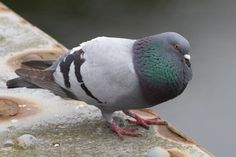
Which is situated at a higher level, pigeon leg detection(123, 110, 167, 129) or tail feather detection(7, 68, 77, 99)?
tail feather detection(7, 68, 77, 99)

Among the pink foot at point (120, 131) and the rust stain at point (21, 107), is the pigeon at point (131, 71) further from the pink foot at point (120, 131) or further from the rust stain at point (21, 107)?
the rust stain at point (21, 107)

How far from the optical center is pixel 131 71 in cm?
272

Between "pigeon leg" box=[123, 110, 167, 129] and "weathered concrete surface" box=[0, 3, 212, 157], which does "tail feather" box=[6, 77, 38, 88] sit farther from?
"pigeon leg" box=[123, 110, 167, 129]

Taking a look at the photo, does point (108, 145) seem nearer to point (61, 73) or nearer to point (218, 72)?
point (61, 73)

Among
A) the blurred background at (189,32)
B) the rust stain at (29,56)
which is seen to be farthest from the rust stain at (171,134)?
the blurred background at (189,32)

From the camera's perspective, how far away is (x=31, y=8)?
6742mm

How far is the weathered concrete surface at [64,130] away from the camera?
2.80 m

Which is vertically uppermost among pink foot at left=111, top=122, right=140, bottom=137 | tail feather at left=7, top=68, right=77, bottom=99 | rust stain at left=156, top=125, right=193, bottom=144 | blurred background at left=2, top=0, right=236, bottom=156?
tail feather at left=7, top=68, right=77, bottom=99

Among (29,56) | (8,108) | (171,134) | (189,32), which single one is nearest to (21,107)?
(8,108)

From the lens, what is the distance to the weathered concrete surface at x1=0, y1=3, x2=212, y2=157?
2801 millimetres

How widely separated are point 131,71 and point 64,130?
1.59 ft

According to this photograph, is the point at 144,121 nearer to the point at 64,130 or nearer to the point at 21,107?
the point at 64,130

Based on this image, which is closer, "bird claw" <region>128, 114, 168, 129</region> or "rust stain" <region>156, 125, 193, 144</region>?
"rust stain" <region>156, 125, 193, 144</region>

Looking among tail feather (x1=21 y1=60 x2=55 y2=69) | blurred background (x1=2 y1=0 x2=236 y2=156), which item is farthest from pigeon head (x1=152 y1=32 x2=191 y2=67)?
blurred background (x1=2 y1=0 x2=236 y2=156)
